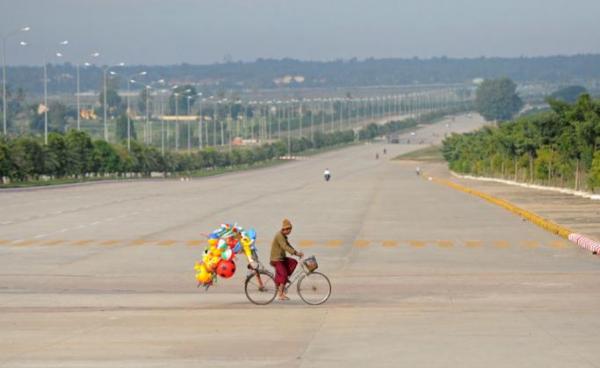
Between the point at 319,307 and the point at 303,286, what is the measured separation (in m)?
0.56

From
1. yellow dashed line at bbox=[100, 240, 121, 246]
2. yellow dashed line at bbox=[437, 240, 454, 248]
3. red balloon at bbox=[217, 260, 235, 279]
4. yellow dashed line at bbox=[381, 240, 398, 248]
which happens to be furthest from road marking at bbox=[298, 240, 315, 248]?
red balloon at bbox=[217, 260, 235, 279]

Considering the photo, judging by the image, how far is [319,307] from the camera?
78.8 ft

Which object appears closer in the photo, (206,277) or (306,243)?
(206,277)

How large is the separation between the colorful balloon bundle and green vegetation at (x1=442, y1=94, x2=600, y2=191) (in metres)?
37.1

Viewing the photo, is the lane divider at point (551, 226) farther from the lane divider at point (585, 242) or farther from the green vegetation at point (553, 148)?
the green vegetation at point (553, 148)

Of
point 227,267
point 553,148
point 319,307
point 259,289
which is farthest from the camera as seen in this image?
point 553,148

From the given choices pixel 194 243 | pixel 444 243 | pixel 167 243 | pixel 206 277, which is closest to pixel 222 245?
pixel 206 277

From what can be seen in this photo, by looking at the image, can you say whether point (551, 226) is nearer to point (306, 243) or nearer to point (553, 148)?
point (306, 243)

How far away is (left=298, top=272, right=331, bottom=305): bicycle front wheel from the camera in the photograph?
24359mm

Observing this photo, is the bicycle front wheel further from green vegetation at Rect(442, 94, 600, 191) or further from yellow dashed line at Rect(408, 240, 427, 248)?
green vegetation at Rect(442, 94, 600, 191)

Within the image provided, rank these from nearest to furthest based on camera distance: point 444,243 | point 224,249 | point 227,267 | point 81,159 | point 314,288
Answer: point 314,288
point 224,249
point 227,267
point 444,243
point 81,159

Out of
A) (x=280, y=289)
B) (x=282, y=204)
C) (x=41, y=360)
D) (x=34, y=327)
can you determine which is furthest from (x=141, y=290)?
(x=282, y=204)

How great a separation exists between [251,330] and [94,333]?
6.95 ft

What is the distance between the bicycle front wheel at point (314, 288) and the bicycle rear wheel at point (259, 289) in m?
0.49
